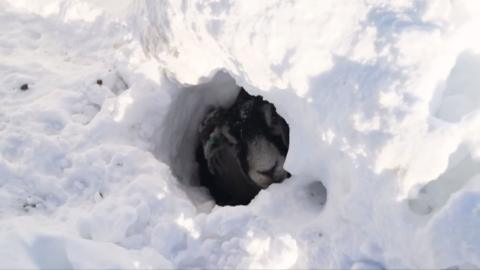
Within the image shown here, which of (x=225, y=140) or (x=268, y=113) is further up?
(x=268, y=113)

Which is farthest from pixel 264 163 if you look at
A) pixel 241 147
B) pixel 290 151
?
pixel 290 151

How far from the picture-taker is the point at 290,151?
2666mm

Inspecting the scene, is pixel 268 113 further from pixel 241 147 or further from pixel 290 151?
pixel 290 151

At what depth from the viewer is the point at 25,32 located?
3900 mm

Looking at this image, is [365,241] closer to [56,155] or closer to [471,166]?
[471,166]

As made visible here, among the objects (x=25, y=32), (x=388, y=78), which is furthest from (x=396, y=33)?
(x=25, y=32)

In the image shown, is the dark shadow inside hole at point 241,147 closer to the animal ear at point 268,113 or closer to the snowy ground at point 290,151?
the animal ear at point 268,113

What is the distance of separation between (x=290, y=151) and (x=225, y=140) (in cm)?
84

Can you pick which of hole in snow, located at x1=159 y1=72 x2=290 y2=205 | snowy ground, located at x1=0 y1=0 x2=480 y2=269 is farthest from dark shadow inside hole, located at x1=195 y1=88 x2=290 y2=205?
snowy ground, located at x1=0 y1=0 x2=480 y2=269

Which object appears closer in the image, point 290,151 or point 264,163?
point 290,151

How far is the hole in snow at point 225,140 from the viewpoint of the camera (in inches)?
130

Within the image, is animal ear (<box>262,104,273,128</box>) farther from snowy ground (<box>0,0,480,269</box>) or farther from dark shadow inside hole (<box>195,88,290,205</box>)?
snowy ground (<box>0,0,480,269</box>)

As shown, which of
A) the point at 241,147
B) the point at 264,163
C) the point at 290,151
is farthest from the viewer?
the point at 241,147

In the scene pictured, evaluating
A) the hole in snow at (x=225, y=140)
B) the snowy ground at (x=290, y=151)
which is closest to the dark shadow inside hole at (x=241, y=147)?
the hole in snow at (x=225, y=140)
